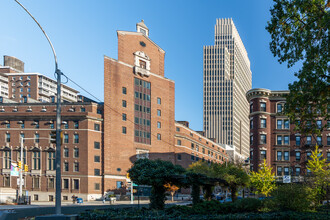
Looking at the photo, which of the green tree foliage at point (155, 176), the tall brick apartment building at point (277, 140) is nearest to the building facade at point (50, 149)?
the tall brick apartment building at point (277, 140)

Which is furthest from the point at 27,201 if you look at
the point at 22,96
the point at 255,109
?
the point at 22,96

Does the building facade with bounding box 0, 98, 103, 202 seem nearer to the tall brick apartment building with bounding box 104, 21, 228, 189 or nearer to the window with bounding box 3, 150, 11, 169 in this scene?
the window with bounding box 3, 150, 11, 169

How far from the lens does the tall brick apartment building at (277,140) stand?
7106cm

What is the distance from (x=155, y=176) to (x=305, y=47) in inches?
602

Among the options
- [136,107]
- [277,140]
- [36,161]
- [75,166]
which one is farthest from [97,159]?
[277,140]

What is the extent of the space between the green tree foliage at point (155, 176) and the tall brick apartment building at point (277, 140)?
44607 millimetres

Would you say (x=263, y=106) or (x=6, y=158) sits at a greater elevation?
(x=263, y=106)

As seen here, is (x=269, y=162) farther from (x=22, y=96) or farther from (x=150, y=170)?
(x=22, y=96)

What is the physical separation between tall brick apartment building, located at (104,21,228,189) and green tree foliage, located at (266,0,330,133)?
64.1 meters

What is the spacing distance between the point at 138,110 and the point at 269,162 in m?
33.8

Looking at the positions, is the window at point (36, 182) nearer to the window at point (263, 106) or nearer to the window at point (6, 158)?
the window at point (6, 158)

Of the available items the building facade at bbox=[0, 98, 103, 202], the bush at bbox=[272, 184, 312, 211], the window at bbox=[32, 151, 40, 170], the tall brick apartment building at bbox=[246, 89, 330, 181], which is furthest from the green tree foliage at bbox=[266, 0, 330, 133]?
the window at bbox=[32, 151, 40, 170]

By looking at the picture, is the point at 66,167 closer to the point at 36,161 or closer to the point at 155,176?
the point at 36,161

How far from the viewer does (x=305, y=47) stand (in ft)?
68.9
